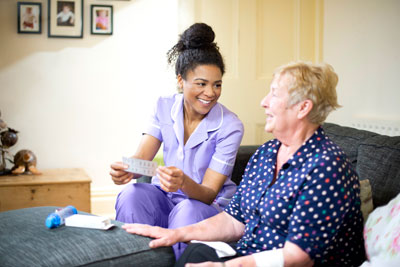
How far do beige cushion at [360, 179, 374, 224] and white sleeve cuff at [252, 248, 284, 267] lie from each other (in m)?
0.37

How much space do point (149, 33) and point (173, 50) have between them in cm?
153

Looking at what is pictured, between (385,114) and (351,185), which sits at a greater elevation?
(385,114)

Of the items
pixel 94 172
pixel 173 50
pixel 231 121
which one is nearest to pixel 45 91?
pixel 94 172

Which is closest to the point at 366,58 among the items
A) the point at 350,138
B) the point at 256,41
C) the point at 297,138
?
the point at 256,41

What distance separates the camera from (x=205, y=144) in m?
2.11

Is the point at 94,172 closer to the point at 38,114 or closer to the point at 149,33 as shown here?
the point at 38,114

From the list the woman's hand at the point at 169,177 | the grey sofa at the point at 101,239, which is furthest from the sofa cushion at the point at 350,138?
the woman's hand at the point at 169,177

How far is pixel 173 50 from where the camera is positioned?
2.25 meters

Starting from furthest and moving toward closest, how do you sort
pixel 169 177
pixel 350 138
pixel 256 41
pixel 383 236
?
pixel 256 41
pixel 350 138
pixel 169 177
pixel 383 236

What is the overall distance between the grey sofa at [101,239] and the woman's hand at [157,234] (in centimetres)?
2

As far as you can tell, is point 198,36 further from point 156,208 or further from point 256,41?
point 256,41

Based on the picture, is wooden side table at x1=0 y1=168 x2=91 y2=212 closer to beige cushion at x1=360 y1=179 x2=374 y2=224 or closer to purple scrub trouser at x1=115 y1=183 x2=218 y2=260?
purple scrub trouser at x1=115 y1=183 x2=218 y2=260

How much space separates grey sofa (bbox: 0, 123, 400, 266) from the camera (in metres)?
1.47

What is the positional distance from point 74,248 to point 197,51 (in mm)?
1050
